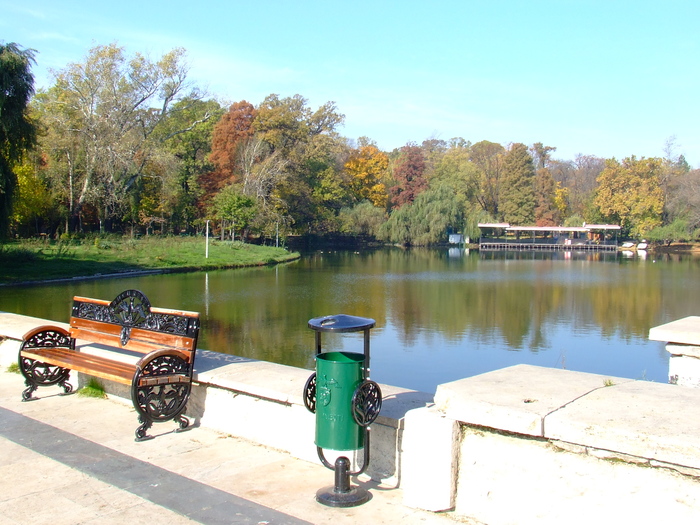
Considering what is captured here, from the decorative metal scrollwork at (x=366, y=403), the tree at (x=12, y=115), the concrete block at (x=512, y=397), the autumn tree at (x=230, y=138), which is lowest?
the decorative metal scrollwork at (x=366, y=403)

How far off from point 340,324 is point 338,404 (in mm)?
487

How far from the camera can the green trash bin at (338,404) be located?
12.4ft

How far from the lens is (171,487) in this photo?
4004 mm

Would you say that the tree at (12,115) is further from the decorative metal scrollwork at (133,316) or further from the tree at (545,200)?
the tree at (545,200)

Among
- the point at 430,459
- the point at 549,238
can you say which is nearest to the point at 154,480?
the point at 430,459

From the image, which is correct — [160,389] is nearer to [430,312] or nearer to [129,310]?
[129,310]

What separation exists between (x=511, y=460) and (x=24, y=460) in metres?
3.22

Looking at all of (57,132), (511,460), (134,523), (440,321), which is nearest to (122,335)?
(134,523)

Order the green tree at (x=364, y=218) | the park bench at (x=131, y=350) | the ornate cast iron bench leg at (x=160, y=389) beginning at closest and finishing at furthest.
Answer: the ornate cast iron bench leg at (x=160, y=389), the park bench at (x=131, y=350), the green tree at (x=364, y=218)

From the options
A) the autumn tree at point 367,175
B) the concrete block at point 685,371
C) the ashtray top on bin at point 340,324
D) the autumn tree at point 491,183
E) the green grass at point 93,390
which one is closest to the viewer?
the ashtray top on bin at point 340,324

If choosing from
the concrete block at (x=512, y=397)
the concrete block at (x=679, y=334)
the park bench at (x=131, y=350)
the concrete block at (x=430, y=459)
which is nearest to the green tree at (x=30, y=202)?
the park bench at (x=131, y=350)

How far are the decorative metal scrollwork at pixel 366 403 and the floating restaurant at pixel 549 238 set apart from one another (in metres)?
70.3

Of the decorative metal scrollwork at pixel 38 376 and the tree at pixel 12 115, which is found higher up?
the tree at pixel 12 115

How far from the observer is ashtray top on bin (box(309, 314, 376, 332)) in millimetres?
3971
